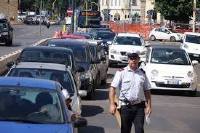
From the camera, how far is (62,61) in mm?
17125

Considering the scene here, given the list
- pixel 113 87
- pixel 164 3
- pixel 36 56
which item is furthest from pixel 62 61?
pixel 164 3

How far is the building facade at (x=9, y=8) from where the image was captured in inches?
4931

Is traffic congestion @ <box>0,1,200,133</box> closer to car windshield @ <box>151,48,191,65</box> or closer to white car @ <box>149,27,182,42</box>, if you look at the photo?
car windshield @ <box>151,48,191,65</box>

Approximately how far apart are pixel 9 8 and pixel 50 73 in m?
114

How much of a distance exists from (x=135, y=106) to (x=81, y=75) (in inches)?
361

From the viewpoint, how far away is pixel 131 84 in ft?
33.4

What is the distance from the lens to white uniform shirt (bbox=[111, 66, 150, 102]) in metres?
10.2

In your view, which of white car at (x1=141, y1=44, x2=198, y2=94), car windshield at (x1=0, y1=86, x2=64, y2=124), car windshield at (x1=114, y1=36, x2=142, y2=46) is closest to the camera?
car windshield at (x1=0, y1=86, x2=64, y2=124)

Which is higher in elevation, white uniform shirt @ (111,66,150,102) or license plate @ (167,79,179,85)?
white uniform shirt @ (111,66,150,102)

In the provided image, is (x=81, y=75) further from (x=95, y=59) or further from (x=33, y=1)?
(x=33, y=1)

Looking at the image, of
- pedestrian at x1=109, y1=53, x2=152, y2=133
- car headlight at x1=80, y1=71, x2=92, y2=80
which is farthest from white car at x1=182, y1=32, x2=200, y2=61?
pedestrian at x1=109, y1=53, x2=152, y2=133

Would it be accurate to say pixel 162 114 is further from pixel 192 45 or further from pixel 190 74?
pixel 192 45

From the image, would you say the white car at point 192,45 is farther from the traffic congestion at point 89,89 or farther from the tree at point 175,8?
the tree at point 175,8

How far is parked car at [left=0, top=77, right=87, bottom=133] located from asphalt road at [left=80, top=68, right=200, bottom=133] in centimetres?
466
